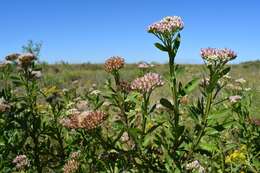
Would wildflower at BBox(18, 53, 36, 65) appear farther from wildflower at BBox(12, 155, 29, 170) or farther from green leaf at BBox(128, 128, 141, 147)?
green leaf at BBox(128, 128, 141, 147)

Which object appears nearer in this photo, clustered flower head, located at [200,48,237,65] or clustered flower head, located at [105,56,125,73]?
clustered flower head, located at [200,48,237,65]

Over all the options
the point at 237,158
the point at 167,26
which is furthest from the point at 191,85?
the point at 237,158

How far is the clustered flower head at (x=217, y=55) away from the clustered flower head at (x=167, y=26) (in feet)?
0.83

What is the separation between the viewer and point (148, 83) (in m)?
3.67

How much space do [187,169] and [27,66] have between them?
283cm

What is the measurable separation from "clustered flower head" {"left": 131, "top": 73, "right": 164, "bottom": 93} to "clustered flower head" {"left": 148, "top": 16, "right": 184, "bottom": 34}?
334mm

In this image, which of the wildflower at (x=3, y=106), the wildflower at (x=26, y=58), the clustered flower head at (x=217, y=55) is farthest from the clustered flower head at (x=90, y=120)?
the wildflower at (x=26, y=58)

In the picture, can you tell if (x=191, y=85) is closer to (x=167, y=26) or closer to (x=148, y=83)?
(x=148, y=83)

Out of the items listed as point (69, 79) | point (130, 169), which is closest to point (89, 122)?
point (130, 169)

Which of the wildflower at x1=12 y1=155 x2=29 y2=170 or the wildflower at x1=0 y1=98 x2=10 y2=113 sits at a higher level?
the wildflower at x1=0 y1=98 x2=10 y2=113

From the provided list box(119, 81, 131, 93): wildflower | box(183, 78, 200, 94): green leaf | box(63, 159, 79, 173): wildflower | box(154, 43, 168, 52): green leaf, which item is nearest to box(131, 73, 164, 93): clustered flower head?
box(183, 78, 200, 94): green leaf

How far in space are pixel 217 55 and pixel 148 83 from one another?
53 centimetres

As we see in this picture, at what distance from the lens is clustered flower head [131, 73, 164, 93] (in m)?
3.67

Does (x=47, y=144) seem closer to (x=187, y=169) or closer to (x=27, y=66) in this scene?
(x=27, y=66)
